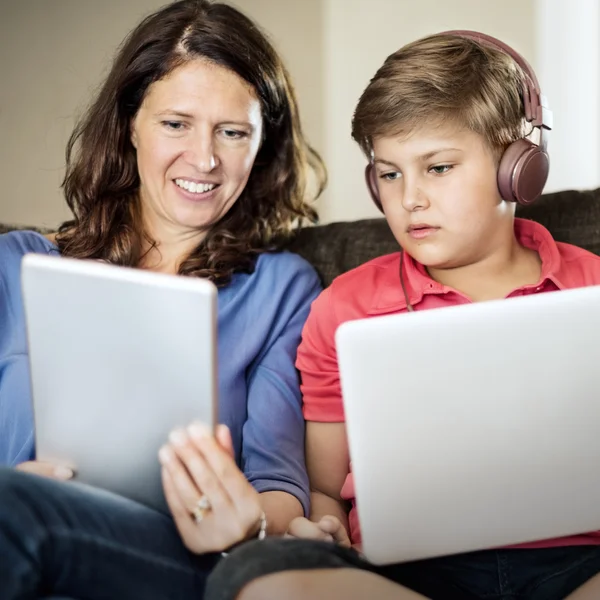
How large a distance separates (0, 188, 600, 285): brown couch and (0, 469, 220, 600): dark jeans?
2.39ft

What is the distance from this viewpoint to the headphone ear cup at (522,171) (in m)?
1.27

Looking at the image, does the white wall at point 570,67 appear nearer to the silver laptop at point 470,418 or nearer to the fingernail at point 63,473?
the silver laptop at point 470,418

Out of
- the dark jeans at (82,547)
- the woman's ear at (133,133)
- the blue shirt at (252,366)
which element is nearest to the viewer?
the dark jeans at (82,547)

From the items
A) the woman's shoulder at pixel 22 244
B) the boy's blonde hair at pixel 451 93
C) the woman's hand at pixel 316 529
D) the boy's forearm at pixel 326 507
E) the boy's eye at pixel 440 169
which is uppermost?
the boy's blonde hair at pixel 451 93

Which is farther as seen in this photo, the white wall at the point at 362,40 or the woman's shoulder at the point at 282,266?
the white wall at the point at 362,40

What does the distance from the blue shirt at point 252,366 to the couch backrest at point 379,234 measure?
0.09m

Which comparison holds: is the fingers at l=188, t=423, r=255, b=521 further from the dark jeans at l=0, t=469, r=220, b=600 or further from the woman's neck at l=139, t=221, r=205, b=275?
the woman's neck at l=139, t=221, r=205, b=275

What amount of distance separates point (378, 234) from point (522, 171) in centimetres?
41

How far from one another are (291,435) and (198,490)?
0.38 metres

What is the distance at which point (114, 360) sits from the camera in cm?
93

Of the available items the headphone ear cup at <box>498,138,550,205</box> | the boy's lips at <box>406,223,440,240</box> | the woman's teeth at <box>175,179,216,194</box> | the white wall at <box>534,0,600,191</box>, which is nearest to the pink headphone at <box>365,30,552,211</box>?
the headphone ear cup at <box>498,138,550,205</box>

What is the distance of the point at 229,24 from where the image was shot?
151 centimetres

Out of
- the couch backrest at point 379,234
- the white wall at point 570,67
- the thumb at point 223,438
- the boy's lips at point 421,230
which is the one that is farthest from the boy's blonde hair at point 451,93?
the white wall at point 570,67

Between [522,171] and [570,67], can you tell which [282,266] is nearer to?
[522,171]
